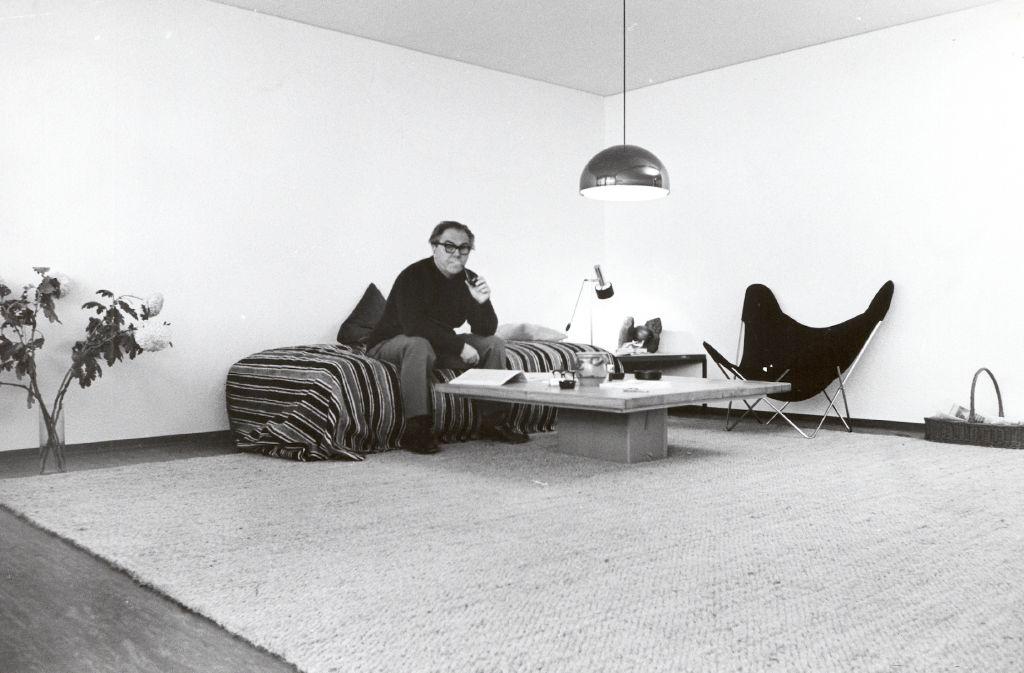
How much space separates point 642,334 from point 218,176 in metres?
3.03

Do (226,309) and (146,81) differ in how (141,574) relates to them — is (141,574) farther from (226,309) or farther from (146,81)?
(146,81)

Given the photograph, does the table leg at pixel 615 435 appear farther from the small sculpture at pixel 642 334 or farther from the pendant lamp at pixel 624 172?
the small sculpture at pixel 642 334

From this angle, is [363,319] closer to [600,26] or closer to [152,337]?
[152,337]

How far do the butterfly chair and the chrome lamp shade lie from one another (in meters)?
1.15

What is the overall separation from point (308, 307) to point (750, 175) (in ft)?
10.4

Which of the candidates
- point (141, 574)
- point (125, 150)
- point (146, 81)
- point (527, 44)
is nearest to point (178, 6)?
point (146, 81)

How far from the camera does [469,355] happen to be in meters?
4.50

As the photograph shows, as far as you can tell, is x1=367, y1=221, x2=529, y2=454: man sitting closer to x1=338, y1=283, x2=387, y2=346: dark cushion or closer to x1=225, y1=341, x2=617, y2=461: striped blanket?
x1=225, y1=341, x2=617, y2=461: striped blanket

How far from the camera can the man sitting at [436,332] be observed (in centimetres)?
424

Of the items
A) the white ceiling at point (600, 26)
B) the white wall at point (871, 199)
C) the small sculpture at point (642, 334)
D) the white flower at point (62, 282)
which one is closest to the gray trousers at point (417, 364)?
the white flower at point (62, 282)

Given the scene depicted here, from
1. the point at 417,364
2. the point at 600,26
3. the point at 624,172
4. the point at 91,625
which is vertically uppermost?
the point at 600,26

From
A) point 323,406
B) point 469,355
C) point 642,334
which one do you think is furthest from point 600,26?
point 323,406

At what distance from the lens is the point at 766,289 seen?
223 inches

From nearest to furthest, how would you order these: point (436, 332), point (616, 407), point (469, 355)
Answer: point (616, 407)
point (436, 332)
point (469, 355)
